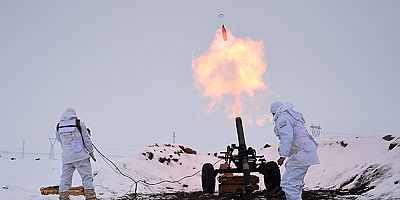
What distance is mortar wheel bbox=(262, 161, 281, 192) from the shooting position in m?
16.3

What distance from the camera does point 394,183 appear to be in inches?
503

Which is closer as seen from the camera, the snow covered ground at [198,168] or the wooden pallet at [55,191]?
the wooden pallet at [55,191]

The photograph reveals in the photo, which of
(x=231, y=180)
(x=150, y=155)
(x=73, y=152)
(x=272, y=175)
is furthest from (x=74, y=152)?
(x=150, y=155)

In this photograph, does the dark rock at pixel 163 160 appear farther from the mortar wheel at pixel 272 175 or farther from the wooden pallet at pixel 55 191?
the wooden pallet at pixel 55 191

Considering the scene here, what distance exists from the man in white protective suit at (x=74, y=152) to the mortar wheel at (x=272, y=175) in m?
7.09

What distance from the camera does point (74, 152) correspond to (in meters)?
11.2

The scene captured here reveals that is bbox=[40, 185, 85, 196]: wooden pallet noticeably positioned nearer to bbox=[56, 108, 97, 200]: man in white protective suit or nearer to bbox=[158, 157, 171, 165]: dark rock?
bbox=[56, 108, 97, 200]: man in white protective suit

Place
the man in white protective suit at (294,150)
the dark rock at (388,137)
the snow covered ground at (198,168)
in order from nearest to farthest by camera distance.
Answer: the man in white protective suit at (294,150) < the snow covered ground at (198,168) < the dark rock at (388,137)

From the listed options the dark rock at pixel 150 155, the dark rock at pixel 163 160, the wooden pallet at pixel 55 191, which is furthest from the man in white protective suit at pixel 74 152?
the dark rock at pixel 163 160

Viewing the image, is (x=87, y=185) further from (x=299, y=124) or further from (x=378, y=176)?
(x=378, y=176)

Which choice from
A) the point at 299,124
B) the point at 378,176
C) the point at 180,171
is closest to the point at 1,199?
the point at 299,124

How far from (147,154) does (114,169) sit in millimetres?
4889

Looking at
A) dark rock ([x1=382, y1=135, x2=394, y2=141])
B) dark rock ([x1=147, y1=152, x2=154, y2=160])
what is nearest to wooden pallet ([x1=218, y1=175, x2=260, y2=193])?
dark rock ([x1=147, y1=152, x2=154, y2=160])

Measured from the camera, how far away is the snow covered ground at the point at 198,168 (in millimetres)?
14062
